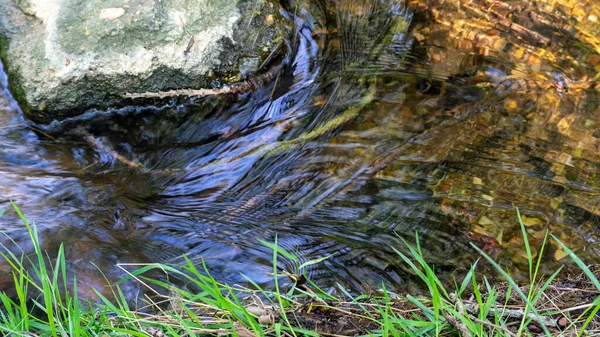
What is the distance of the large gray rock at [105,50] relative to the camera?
10.7ft

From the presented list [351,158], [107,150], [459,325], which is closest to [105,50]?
[107,150]

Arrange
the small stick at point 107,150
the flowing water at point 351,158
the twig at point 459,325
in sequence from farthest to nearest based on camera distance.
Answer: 1. the small stick at point 107,150
2. the flowing water at point 351,158
3. the twig at point 459,325

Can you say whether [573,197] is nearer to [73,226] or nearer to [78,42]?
[73,226]

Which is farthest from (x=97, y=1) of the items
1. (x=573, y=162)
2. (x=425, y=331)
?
(x=573, y=162)

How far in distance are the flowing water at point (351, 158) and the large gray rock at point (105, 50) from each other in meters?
0.17

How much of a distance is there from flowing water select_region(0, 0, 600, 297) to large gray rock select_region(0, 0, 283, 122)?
17 centimetres

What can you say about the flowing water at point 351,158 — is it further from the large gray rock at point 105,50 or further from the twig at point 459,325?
the twig at point 459,325

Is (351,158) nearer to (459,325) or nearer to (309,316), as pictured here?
(309,316)

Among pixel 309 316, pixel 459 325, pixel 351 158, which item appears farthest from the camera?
pixel 351 158

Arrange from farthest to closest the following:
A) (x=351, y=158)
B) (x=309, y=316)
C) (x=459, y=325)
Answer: (x=351, y=158), (x=309, y=316), (x=459, y=325)

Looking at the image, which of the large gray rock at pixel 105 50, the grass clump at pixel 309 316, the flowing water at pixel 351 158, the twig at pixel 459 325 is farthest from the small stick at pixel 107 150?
the twig at pixel 459 325

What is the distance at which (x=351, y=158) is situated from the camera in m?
3.24

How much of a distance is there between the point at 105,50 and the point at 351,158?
6.24 feet

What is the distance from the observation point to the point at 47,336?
1.90m
